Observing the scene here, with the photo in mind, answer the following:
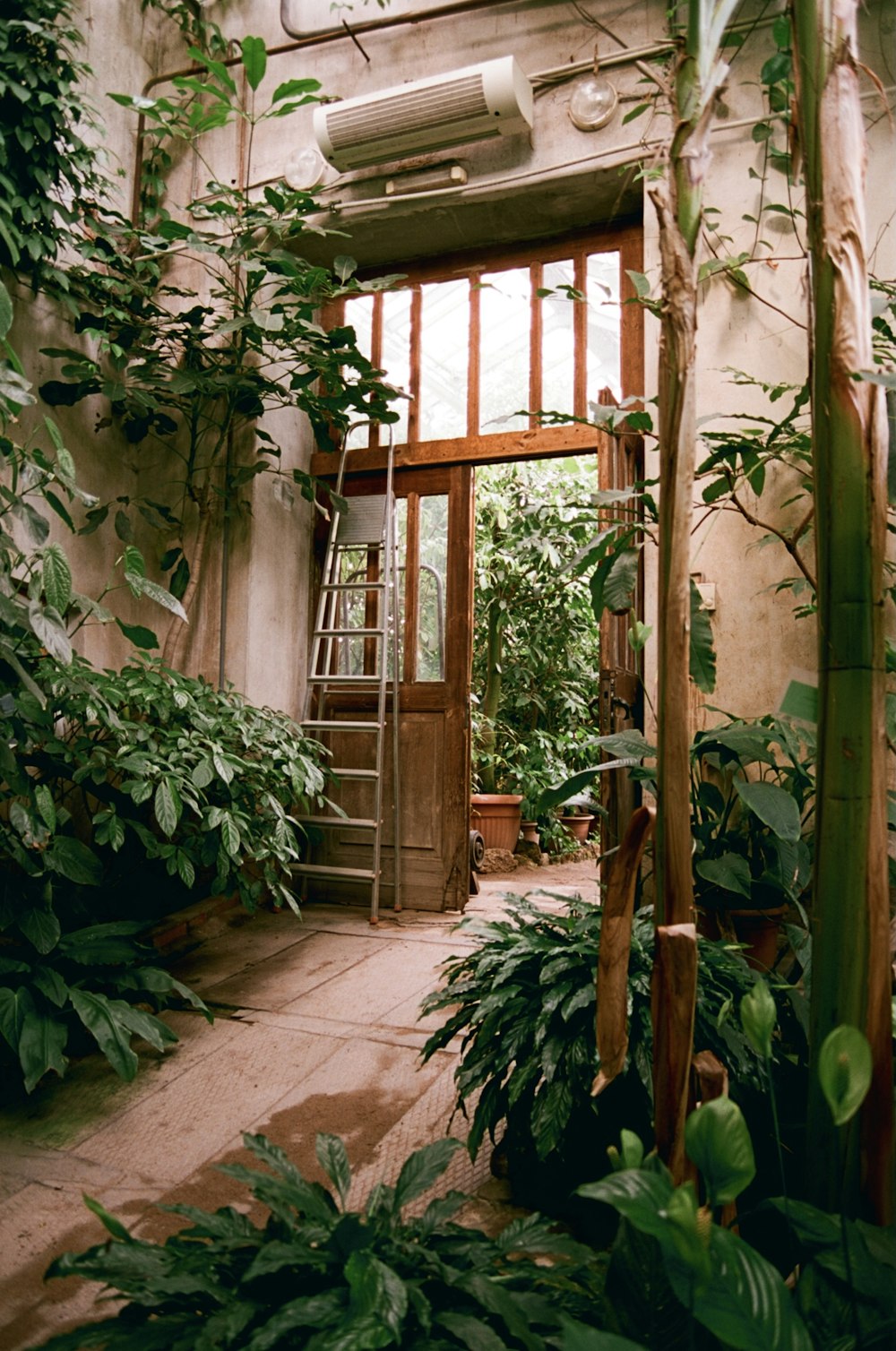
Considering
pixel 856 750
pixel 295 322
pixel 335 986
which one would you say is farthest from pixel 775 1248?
pixel 295 322

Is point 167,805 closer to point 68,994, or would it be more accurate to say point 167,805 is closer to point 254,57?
point 68,994

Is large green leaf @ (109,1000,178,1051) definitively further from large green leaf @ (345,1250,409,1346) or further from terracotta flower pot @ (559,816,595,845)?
terracotta flower pot @ (559,816,595,845)

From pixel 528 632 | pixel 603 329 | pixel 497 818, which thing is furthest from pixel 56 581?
pixel 528 632

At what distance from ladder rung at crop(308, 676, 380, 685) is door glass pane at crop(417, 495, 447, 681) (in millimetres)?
248

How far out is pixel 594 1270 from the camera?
0.96 meters

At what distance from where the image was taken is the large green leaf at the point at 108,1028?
1.92m

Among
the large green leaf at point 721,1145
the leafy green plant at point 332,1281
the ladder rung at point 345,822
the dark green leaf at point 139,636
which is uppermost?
the dark green leaf at point 139,636

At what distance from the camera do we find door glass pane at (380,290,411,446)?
3988 millimetres

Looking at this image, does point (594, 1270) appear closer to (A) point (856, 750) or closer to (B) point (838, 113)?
(A) point (856, 750)

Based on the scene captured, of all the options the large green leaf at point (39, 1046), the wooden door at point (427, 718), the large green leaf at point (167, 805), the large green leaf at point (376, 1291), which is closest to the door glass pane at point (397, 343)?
the wooden door at point (427, 718)

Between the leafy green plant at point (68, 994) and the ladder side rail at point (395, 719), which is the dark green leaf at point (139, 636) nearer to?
the leafy green plant at point (68, 994)

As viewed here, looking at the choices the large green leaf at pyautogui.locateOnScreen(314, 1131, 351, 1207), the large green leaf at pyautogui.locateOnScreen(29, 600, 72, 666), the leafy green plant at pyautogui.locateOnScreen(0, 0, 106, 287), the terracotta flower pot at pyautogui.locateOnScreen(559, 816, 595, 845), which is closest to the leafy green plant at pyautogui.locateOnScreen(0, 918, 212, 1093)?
the large green leaf at pyautogui.locateOnScreen(29, 600, 72, 666)

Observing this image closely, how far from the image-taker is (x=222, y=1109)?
198cm

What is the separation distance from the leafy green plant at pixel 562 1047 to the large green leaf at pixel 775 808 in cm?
27
